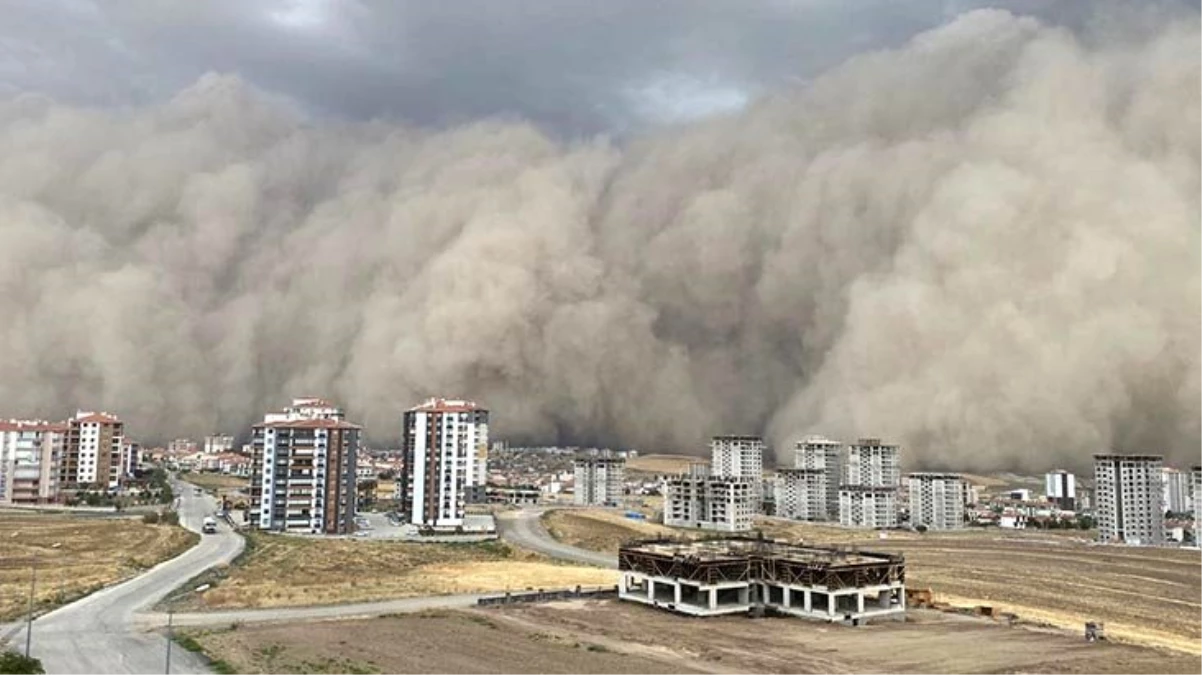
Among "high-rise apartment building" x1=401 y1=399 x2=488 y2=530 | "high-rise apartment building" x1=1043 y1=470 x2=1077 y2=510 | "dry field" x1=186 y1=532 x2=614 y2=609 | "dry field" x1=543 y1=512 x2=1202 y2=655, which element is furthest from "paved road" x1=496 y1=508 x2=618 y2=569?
"high-rise apartment building" x1=1043 y1=470 x2=1077 y2=510

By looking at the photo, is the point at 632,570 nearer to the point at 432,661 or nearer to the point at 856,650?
the point at 856,650

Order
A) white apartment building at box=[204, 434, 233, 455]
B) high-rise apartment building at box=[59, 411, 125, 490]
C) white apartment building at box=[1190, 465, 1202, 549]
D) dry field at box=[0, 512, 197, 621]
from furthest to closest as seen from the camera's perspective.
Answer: white apartment building at box=[204, 434, 233, 455]
high-rise apartment building at box=[59, 411, 125, 490]
white apartment building at box=[1190, 465, 1202, 549]
dry field at box=[0, 512, 197, 621]

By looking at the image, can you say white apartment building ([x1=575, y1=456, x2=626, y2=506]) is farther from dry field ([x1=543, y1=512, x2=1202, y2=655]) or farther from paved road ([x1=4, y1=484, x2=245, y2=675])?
paved road ([x1=4, y1=484, x2=245, y2=675])

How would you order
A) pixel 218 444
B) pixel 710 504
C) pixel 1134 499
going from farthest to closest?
pixel 218 444 < pixel 710 504 < pixel 1134 499

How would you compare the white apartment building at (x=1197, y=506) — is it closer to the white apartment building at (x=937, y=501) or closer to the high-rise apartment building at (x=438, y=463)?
the white apartment building at (x=937, y=501)

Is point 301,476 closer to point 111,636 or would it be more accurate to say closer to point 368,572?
point 368,572

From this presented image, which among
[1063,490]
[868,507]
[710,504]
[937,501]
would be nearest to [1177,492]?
[1063,490]
